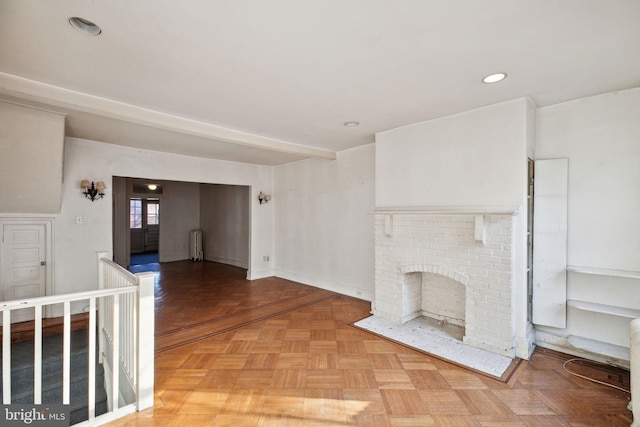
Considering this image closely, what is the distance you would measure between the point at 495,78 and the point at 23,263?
A: 19.1 feet

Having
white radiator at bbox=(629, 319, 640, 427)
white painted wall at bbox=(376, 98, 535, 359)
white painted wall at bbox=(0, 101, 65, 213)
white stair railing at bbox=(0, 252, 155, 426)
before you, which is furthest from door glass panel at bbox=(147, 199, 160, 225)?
white radiator at bbox=(629, 319, 640, 427)

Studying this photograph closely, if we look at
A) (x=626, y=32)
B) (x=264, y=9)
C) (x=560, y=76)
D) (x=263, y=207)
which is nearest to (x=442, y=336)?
(x=560, y=76)

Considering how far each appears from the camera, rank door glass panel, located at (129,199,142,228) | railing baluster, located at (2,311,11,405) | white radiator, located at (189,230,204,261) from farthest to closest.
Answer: door glass panel, located at (129,199,142,228), white radiator, located at (189,230,204,261), railing baluster, located at (2,311,11,405)

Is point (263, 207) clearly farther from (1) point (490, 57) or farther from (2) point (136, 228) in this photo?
(2) point (136, 228)

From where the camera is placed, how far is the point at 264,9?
160 cm

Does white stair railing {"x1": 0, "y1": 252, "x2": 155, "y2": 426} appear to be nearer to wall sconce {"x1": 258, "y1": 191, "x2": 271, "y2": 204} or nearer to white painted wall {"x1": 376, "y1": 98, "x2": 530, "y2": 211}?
white painted wall {"x1": 376, "y1": 98, "x2": 530, "y2": 211}

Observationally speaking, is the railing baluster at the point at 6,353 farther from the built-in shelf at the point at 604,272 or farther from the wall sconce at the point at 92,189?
the built-in shelf at the point at 604,272

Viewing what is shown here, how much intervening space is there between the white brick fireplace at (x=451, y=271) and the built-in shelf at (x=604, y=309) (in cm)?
60

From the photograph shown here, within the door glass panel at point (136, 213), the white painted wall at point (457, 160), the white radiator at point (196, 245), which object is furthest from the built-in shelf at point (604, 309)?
the door glass panel at point (136, 213)

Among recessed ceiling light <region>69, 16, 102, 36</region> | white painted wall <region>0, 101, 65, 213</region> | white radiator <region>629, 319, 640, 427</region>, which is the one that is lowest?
white radiator <region>629, 319, 640, 427</region>

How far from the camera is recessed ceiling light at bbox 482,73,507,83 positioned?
2354 millimetres

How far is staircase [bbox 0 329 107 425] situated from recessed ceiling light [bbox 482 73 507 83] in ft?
13.9

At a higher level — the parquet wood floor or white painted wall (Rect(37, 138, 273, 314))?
white painted wall (Rect(37, 138, 273, 314))

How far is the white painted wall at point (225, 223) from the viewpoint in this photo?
7.55 m
